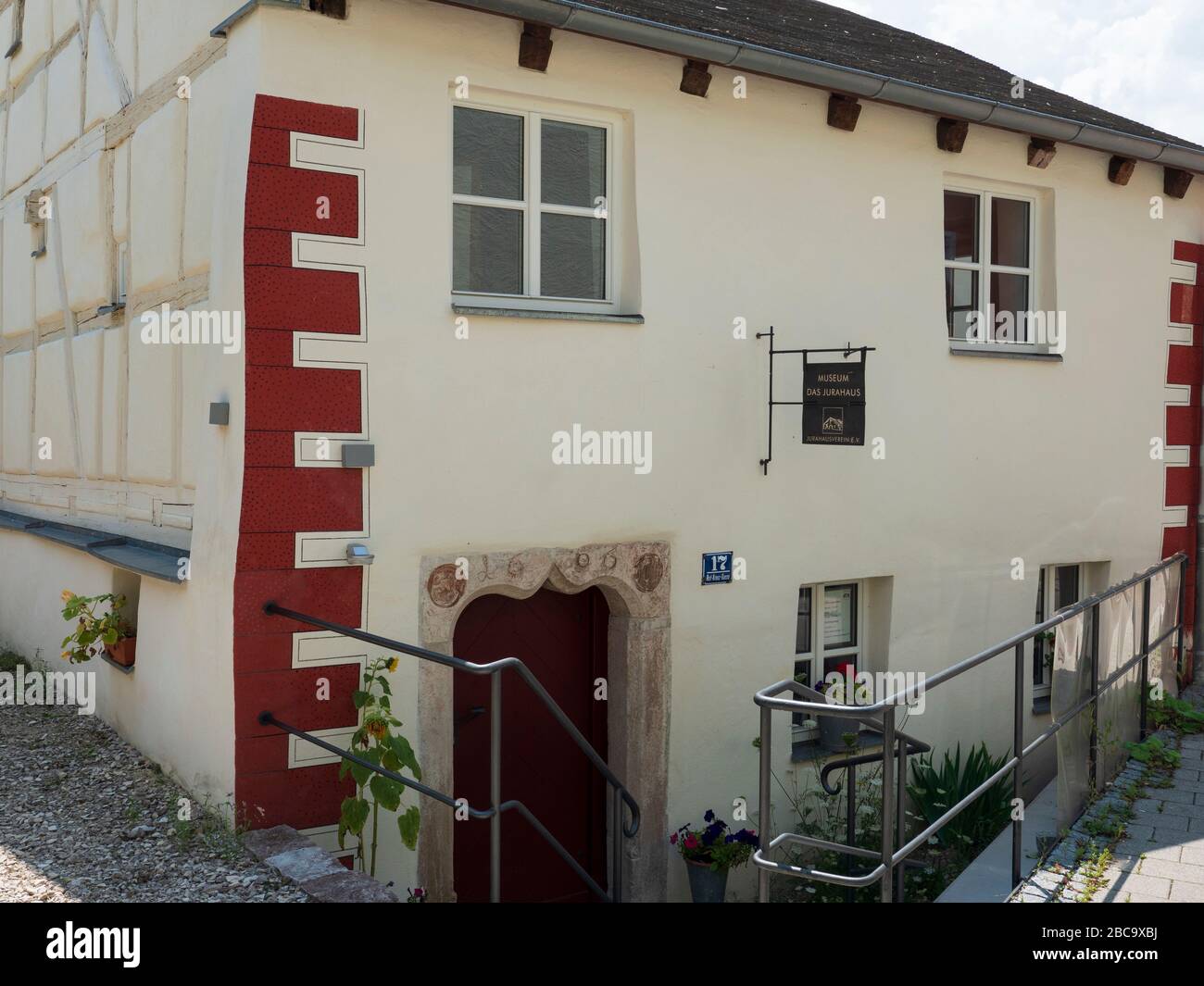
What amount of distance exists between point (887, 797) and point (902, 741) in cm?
144

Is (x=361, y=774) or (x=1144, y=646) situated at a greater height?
(x=1144, y=646)

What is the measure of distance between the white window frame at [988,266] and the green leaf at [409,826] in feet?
16.5

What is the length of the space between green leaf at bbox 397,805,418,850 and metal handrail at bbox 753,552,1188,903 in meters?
1.77

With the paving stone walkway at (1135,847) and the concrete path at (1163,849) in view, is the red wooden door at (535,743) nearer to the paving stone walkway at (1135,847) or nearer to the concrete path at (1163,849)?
the paving stone walkway at (1135,847)

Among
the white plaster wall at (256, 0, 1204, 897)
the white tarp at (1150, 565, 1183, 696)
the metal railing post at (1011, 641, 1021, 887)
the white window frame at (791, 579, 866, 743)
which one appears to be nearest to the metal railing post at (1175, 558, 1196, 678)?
the white tarp at (1150, 565, 1183, 696)

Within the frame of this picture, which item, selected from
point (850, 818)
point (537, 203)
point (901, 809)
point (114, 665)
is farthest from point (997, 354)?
point (114, 665)

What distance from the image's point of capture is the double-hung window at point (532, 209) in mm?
6738

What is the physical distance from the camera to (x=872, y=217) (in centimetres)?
821

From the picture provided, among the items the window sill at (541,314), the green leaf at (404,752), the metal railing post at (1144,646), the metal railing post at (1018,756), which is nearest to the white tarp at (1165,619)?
the metal railing post at (1144,646)

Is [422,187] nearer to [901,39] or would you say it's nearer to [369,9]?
[369,9]

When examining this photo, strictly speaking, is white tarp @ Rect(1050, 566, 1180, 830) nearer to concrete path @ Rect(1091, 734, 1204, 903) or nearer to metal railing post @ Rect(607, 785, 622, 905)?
concrete path @ Rect(1091, 734, 1204, 903)

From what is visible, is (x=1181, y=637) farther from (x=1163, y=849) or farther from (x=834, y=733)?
(x=1163, y=849)

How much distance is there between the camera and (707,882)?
7.33 metres
